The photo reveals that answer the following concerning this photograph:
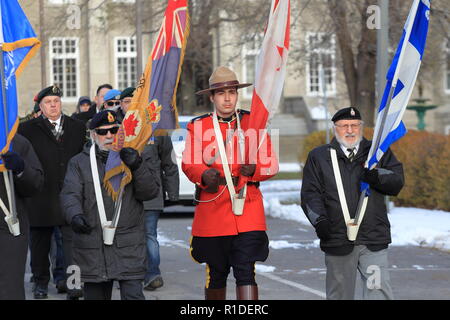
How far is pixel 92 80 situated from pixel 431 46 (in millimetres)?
26312

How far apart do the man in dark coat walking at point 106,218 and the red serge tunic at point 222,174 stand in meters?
0.34

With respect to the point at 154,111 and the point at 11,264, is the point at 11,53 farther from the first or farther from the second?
the point at 11,264

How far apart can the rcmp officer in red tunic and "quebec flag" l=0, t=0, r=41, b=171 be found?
1.26 metres

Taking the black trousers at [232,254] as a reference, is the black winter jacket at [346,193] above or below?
above

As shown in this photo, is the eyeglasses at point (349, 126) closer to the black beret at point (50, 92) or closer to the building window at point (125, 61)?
the black beret at point (50, 92)

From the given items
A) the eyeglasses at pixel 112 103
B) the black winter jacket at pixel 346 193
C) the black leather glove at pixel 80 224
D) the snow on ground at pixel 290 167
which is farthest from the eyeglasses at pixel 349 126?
the snow on ground at pixel 290 167

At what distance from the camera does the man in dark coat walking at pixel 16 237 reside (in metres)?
7.44

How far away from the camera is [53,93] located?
1052 cm

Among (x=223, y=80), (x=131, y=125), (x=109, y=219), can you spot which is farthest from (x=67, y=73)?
(x=131, y=125)

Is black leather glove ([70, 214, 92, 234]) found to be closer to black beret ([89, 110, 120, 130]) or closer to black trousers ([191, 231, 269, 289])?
black beret ([89, 110, 120, 130])
